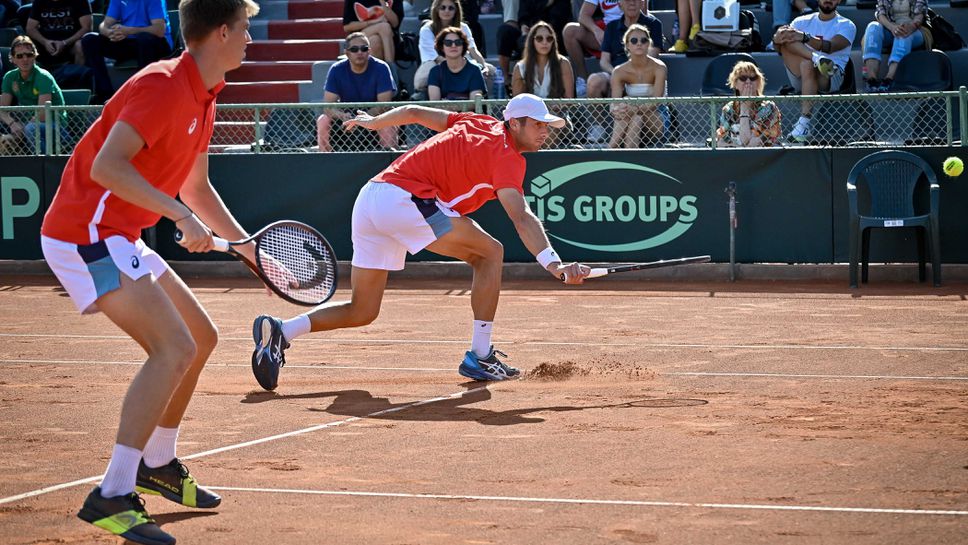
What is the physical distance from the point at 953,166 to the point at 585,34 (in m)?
5.18

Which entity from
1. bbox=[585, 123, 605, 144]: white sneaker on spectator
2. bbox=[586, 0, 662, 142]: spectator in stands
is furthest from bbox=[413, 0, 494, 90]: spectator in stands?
bbox=[585, 123, 605, 144]: white sneaker on spectator

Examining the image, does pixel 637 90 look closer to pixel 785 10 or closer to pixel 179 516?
pixel 785 10

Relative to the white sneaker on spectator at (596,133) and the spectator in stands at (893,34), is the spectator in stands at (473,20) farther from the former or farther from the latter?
the spectator in stands at (893,34)

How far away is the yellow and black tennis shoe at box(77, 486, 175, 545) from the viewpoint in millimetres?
4430

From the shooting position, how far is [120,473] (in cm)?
447

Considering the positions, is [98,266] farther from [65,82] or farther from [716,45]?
[65,82]

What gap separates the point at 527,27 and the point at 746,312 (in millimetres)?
6723

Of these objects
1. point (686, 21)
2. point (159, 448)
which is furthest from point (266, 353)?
point (686, 21)

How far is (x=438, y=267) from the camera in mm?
14711

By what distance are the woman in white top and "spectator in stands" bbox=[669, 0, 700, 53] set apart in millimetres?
1906

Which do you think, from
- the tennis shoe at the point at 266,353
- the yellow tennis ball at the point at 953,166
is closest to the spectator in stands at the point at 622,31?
the yellow tennis ball at the point at 953,166

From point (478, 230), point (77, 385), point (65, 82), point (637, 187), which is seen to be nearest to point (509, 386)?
point (478, 230)

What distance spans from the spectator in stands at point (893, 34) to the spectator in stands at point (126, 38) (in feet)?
30.2

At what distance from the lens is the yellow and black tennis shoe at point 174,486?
4938 mm
